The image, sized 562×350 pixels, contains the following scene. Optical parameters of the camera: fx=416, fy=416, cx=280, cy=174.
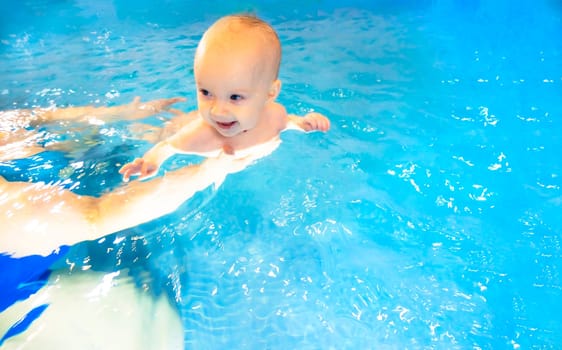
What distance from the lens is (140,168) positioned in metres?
1.83

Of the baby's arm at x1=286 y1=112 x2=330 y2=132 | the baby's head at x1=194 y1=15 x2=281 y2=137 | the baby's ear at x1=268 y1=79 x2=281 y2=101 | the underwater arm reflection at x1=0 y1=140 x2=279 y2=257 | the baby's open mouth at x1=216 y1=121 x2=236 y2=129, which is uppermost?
the baby's head at x1=194 y1=15 x2=281 y2=137

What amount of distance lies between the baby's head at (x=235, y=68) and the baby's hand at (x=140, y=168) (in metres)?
0.38

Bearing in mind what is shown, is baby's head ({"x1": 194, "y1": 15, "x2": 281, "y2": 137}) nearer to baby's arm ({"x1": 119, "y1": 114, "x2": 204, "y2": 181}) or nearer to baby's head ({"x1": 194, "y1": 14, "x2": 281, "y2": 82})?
baby's head ({"x1": 194, "y1": 14, "x2": 281, "y2": 82})

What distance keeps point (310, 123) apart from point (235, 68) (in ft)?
2.61

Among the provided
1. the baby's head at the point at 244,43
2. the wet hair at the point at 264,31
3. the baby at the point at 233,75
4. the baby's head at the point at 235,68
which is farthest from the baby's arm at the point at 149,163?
the wet hair at the point at 264,31

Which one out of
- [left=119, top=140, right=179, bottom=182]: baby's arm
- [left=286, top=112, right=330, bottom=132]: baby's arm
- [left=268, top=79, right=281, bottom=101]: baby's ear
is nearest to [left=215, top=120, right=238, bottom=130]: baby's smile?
[left=268, top=79, right=281, bottom=101]: baby's ear

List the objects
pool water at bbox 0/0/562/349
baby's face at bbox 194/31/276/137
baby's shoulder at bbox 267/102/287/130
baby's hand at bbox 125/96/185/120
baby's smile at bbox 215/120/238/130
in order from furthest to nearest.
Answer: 1. baby's hand at bbox 125/96/185/120
2. baby's shoulder at bbox 267/102/287/130
3. baby's smile at bbox 215/120/238/130
4. baby's face at bbox 194/31/276/137
5. pool water at bbox 0/0/562/349

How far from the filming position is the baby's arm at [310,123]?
2.27 meters

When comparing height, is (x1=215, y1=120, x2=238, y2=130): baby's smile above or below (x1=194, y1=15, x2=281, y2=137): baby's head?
below

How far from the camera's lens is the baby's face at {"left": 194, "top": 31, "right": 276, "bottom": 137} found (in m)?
1.55

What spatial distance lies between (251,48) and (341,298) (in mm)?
977

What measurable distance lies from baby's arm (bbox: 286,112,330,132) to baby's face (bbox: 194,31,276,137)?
1.85 feet

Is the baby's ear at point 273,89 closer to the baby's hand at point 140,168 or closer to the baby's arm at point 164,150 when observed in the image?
the baby's arm at point 164,150

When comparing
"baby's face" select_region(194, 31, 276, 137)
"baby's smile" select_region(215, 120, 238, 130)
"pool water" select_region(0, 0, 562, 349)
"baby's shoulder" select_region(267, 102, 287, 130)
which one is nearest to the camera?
"pool water" select_region(0, 0, 562, 349)
